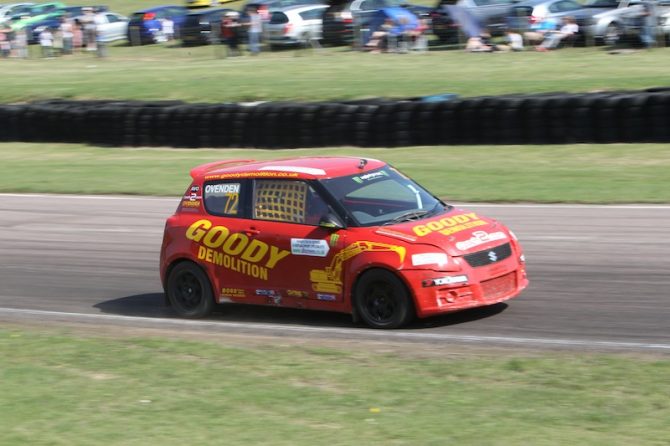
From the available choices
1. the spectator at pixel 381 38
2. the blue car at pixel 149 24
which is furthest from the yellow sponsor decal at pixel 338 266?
the blue car at pixel 149 24

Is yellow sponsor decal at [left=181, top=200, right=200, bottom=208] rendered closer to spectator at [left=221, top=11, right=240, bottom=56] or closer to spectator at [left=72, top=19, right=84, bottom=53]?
spectator at [left=221, top=11, right=240, bottom=56]

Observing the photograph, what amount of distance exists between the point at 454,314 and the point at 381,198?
1.23 meters

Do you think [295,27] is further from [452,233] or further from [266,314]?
[452,233]

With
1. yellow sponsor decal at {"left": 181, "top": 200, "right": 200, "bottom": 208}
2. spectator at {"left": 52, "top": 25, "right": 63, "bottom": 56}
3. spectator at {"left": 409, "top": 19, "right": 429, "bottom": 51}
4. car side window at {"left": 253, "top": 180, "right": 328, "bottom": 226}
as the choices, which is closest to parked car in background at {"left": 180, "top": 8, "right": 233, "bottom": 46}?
spectator at {"left": 52, "top": 25, "right": 63, "bottom": 56}

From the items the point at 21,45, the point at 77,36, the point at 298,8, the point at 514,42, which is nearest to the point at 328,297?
the point at 514,42

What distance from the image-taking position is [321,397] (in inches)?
270

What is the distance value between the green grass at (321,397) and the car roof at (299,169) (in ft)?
5.71

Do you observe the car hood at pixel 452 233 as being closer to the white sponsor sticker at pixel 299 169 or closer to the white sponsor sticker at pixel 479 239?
the white sponsor sticker at pixel 479 239

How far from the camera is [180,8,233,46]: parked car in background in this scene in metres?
38.3

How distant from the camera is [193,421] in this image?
6391 millimetres

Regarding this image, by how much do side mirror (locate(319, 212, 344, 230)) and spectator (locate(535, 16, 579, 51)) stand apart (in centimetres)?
2065

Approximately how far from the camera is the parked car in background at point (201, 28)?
3831cm

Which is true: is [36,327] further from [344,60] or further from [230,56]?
[230,56]

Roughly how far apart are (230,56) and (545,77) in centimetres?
1322
